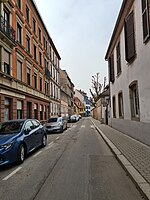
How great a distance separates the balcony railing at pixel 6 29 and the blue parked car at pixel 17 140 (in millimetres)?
8595

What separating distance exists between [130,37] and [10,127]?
8.27 m

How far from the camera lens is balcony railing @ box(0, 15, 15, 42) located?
15349 millimetres

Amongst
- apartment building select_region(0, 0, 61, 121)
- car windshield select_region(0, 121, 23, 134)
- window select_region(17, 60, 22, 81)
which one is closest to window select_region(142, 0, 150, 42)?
car windshield select_region(0, 121, 23, 134)

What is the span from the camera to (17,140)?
7.62 metres

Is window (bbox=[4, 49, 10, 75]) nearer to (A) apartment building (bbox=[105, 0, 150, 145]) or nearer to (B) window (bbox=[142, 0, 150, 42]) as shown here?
(A) apartment building (bbox=[105, 0, 150, 145])

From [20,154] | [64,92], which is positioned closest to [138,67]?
[20,154]

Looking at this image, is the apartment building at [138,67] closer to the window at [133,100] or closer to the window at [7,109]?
the window at [133,100]

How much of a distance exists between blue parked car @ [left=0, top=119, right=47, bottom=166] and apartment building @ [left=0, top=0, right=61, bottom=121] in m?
6.29

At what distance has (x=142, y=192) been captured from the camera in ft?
14.8

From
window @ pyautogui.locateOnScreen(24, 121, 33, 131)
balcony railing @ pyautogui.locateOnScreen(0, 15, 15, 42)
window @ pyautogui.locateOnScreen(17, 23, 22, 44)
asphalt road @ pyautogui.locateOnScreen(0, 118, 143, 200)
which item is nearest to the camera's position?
asphalt road @ pyautogui.locateOnScreen(0, 118, 143, 200)

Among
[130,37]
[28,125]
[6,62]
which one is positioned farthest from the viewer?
[6,62]

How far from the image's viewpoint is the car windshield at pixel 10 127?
8555 mm

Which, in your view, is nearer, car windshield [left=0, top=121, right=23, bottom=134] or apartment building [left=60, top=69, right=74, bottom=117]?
car windshield [left=0, top=121, right=23, bottom=134]

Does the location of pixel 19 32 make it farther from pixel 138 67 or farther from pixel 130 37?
pixel 138 67
